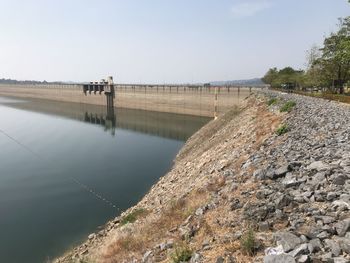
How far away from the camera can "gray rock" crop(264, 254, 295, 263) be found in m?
6.22

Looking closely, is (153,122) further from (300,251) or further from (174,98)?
(300,251)

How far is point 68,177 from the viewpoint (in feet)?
109

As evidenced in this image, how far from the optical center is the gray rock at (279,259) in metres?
6.22

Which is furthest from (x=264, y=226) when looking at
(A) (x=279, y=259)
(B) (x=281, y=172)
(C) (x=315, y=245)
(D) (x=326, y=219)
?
(B) (x=281, y=172)

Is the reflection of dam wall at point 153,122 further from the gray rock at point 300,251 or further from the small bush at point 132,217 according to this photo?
the gray rock at point 300,251

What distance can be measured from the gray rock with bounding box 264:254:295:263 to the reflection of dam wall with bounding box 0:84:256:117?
66016 millimetres

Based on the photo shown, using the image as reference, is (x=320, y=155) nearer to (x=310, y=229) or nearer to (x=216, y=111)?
(x=310, y=229)

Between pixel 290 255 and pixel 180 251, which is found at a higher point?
pixel 290 255

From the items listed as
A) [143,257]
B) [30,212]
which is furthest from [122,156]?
[143,257]

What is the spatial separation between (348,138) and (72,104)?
402ft

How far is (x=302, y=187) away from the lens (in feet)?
31.8

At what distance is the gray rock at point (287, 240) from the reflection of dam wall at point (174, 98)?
65093 mm

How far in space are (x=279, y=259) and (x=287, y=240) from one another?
0.79 metres

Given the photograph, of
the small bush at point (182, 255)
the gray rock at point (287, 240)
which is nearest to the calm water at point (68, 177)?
the small bush at point (182, 255)
